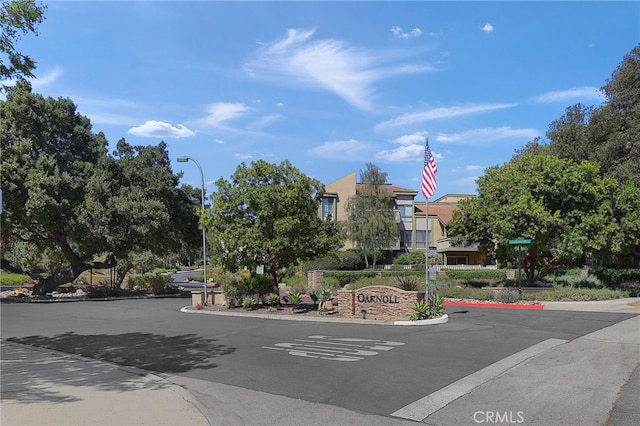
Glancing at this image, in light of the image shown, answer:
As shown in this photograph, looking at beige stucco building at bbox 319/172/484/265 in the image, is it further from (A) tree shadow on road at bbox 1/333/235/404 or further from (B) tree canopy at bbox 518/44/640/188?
(A) tree shadow on road at bbox 1/333/235/404

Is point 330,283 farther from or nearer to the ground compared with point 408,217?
nearer to the ground

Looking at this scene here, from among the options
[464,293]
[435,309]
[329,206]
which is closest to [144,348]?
[435,309]

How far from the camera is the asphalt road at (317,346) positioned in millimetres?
8242

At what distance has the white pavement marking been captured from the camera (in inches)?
263

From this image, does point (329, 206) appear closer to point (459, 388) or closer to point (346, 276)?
point (346, 276)

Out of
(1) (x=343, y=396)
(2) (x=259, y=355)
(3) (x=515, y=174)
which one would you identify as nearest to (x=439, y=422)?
(1) (x=343, y=396)

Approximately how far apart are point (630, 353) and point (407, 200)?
161 feet

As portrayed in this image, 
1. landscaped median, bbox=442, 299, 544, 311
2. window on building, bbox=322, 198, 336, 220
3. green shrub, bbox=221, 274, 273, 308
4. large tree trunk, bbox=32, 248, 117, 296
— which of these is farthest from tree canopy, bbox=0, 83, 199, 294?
window on building, bbox=322, 198, 336, 220

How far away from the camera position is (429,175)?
64.9 ft

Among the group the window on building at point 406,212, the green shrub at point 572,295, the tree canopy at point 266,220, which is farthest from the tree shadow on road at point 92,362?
the window on building at point 406,212

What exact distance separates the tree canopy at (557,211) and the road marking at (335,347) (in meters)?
15.9

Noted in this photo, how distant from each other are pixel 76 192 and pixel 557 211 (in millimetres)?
28787

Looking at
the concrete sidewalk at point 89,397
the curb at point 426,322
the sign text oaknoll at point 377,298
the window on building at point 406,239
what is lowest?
the curb at point 426,322

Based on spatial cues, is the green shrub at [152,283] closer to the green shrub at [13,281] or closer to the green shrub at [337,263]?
the green shrub at [337,263]
